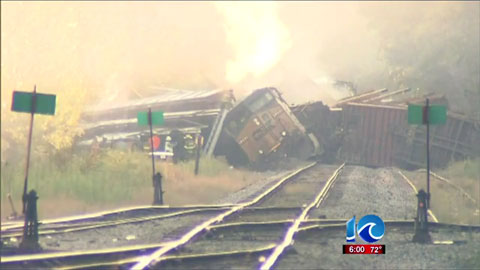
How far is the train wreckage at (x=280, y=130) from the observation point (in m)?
15.0

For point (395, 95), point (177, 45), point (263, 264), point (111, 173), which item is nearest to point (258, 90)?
point (177, 45)

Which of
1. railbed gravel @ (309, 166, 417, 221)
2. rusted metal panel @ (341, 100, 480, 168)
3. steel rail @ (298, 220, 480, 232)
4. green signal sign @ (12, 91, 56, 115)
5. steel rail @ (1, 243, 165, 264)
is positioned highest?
rusted metal panel @ (341, 100, 480, 168)

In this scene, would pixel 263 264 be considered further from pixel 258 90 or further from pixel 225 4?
pixel 258 90

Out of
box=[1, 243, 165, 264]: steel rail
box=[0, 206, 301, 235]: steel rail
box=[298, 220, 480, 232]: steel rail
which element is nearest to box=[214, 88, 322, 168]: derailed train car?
box=[0, 206, 301, 235]: steel rail

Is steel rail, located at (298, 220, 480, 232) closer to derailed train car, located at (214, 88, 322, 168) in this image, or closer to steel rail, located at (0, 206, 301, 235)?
steel rail, located at (0, 206, 301, 235)

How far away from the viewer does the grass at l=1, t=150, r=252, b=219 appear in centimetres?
1047

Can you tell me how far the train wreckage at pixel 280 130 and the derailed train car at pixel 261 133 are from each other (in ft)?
0.11

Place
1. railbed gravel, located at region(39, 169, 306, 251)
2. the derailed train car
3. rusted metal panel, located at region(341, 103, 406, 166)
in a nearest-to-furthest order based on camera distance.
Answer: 1. railbed gravel, located at region(39, 169, 306, 251)
2. the derailed train car
3. rusted metal panel, located at region(341, 103, 406, 166)

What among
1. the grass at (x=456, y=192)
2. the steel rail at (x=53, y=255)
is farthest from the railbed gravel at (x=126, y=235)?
the grass at (x=456, y=192)

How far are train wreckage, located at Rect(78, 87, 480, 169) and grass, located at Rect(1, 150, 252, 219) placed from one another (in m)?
0.93

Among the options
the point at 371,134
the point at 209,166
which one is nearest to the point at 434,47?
the point at 371,134

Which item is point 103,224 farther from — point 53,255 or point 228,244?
point 228,244

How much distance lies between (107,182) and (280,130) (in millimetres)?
7242

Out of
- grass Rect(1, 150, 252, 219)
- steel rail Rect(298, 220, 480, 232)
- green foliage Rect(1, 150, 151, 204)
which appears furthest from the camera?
green foliage Rect(1, 150, 151, 204)
